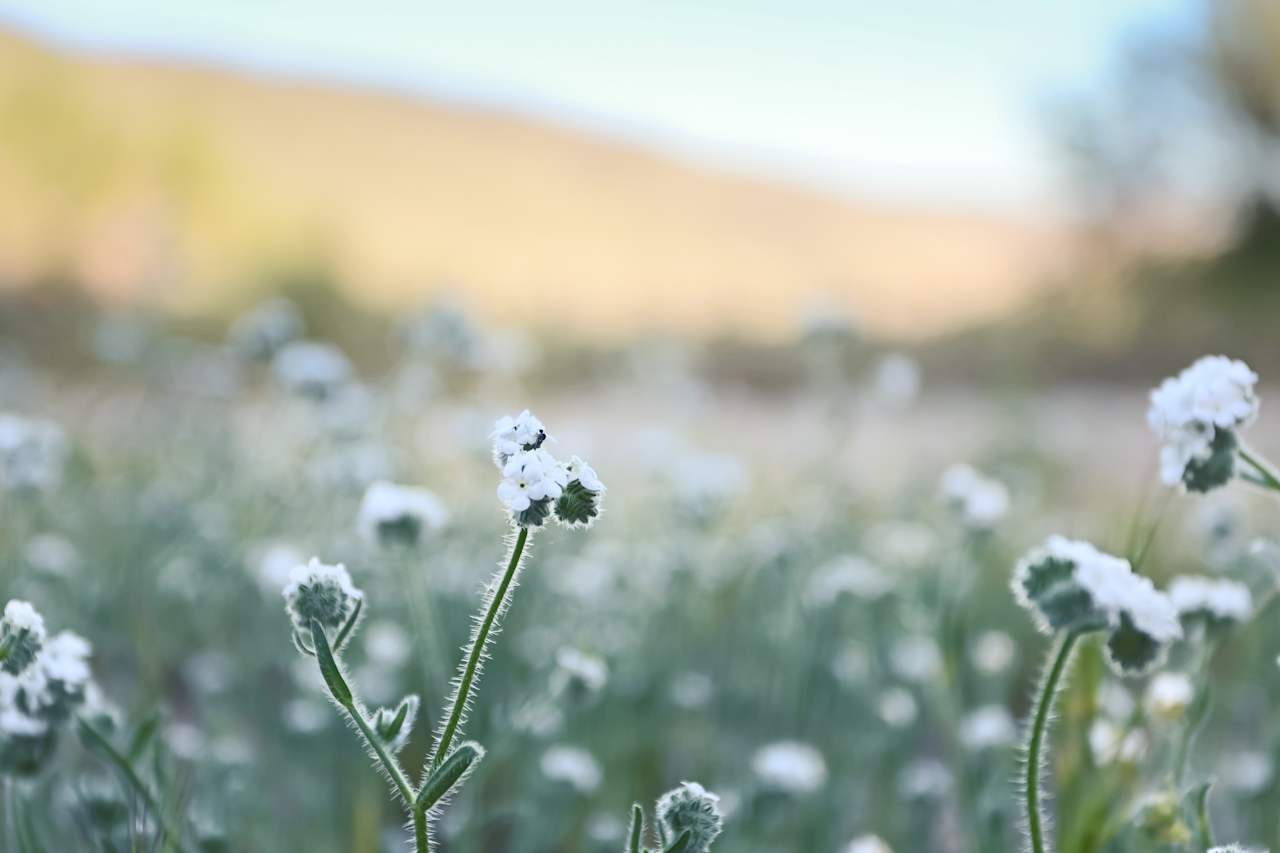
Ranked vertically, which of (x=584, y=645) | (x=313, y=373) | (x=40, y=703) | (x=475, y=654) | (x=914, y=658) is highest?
(x=313, y=373)

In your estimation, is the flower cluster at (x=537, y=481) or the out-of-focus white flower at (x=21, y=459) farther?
the out-of-focus white flower at (x=21, y=459)

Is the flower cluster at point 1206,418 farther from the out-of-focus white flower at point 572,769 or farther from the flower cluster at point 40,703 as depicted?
the flower cluster at point 40,703

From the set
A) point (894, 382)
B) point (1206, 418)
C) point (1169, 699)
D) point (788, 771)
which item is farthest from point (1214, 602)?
point (894, 382)

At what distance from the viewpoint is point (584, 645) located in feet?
5.94

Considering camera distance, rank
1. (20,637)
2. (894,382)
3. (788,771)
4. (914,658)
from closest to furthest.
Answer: (20,637) < (788,771) < (914,658) < (894,382)

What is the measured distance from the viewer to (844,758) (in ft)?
7.22

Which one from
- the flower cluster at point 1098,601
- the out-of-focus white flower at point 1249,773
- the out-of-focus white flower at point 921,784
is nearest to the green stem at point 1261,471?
the flower cluster at point 1098,601

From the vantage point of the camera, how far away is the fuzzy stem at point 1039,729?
3.23 ft

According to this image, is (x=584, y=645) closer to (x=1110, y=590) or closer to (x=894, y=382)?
(x=1110, y=590)

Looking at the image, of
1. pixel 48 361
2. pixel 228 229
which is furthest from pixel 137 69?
pixel 48 361

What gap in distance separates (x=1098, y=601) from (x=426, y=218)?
25.1 m

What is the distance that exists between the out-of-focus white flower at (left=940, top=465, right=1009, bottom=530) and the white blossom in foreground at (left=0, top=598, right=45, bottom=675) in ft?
4.64

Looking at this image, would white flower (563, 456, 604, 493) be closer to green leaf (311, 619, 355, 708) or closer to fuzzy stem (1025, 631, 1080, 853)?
green leaf (311, 619, 355, 708)

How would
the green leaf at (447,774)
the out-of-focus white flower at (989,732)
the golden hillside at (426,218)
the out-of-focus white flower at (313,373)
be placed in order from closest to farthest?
the green leaf at (447,774) → the out-of-focus white flower at (989,732) → the out-of-focus white flower at (313,373) → the golden hillside at (426,218)
